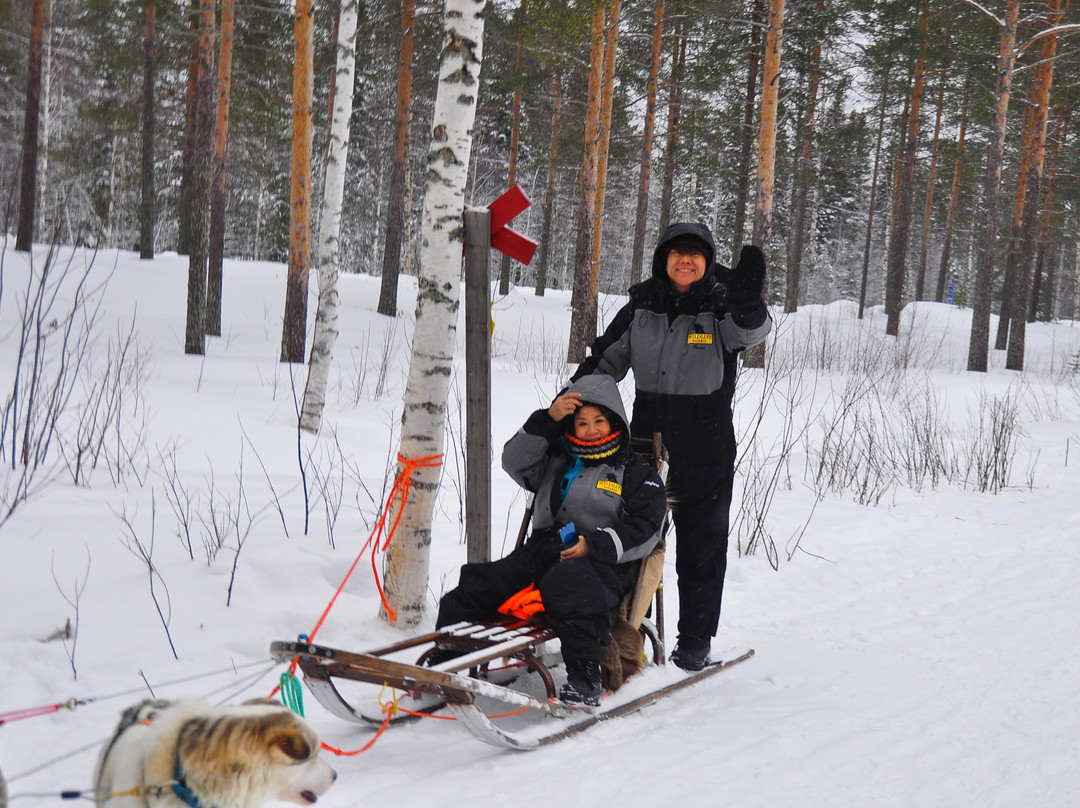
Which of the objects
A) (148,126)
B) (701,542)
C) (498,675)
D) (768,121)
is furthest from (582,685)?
(148,126)

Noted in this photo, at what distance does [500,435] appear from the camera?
8.43 metres

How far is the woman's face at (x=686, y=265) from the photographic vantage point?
3.76 m

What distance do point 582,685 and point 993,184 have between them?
54.0 feet

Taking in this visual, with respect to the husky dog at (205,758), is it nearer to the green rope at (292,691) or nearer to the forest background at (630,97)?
the green rope at (292,691)

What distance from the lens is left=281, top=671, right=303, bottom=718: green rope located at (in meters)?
2.53

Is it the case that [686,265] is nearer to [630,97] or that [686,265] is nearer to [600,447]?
[600,447]

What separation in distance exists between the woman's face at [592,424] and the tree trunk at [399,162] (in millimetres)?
13187

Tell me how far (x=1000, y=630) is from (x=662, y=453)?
226 centimetres

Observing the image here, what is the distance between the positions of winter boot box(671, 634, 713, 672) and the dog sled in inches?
1.7

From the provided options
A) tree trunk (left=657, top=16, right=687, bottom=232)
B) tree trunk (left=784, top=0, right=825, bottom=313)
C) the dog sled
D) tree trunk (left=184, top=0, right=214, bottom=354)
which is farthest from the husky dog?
tree trunk (left=657, top=16, right=687, bottom=232)

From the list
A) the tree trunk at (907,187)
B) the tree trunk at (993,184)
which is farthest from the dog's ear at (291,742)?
the tree trunk at (907,187)

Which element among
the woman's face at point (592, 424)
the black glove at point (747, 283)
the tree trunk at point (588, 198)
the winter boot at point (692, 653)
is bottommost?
the winter boot at point (692, 653)

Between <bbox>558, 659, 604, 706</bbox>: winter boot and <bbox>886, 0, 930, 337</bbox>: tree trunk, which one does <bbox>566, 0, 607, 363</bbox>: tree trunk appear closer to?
<bbox>558, 659, 604, 706</bbox>: winter boot

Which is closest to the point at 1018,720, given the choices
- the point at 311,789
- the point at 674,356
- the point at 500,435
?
the point at 674,356
